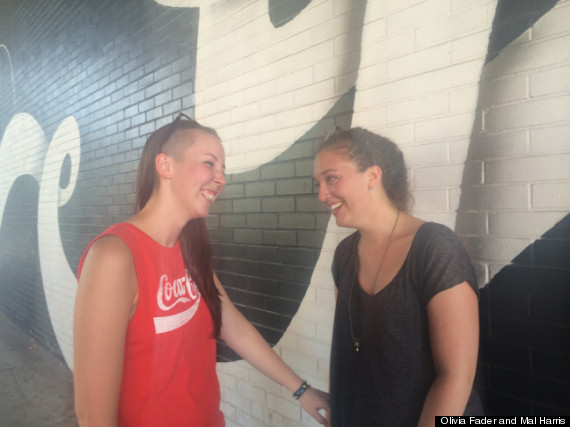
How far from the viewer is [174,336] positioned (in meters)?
1.37

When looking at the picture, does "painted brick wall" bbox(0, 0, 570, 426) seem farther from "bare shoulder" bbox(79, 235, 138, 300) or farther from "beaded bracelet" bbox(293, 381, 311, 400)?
"bare shoulder" bbox(79, 235, 138, 300)

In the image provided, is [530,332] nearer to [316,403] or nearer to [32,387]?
[316,403]

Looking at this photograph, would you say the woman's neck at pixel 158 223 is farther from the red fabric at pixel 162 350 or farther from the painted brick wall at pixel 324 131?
the painted brick wall at pixel 324 131

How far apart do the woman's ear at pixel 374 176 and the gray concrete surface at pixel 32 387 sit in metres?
3.53

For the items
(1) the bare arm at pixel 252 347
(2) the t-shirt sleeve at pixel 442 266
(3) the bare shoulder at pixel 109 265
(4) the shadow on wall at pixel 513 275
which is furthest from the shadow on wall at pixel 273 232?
(3) the bare shoulder at pixel 109 265

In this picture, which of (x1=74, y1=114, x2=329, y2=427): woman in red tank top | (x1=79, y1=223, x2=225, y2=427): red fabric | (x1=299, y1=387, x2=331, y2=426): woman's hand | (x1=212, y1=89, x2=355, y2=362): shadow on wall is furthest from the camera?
(x1=212, y1=89, x2=355, y2=362): shadow on wall

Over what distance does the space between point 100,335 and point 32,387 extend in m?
3.78

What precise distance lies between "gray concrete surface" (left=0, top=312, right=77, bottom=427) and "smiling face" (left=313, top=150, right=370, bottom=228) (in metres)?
3.36

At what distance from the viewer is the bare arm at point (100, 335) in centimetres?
114

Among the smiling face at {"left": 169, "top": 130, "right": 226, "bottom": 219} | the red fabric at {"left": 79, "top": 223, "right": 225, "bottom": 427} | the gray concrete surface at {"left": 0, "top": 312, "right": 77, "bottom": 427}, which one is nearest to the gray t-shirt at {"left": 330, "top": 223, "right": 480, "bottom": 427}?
the red fabric at {"left": 79, "top": 223, "right": 225, "bottom": 427}

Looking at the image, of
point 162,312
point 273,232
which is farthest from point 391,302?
point 273,232

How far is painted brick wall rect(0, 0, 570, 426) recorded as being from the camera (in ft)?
4.09

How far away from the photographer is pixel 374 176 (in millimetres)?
1403

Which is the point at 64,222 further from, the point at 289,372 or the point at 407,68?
the point at 407,68
